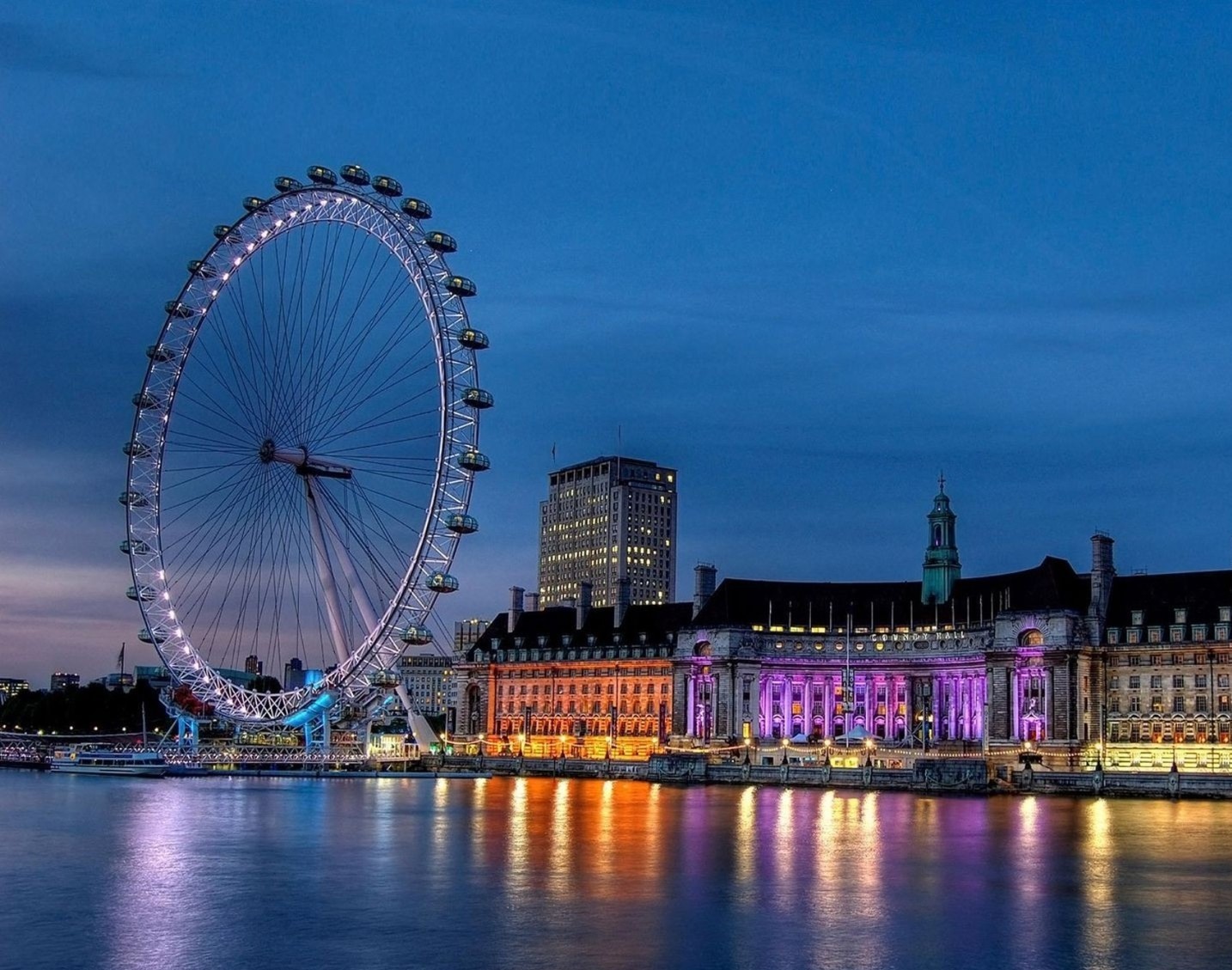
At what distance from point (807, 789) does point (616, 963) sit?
88523mm

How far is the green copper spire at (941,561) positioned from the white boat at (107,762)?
83576 mm

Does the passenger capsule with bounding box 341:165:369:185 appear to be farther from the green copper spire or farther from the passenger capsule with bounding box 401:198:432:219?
the green copper spire

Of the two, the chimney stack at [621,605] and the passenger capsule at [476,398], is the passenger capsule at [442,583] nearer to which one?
the passenger capsule at [476,398]

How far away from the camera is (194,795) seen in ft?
344

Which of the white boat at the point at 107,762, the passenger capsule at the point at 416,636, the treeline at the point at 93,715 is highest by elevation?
the passenger capsule at the point at 416,636

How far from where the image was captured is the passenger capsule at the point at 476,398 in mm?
101500

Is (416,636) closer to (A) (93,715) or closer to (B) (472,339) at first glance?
(B) (472,339)

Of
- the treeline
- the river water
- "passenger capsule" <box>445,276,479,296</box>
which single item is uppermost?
"passenger capsule" <box>445,276,479,296</box>

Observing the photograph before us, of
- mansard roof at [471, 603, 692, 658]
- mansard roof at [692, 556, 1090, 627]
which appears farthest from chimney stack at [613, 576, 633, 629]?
mansard roof at [692, 556, 1090, 627]

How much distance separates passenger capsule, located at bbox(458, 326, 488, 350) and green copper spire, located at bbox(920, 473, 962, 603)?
87.9 meters

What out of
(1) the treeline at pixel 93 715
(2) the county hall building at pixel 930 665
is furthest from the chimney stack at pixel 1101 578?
(1) the treeline at pixel 93 715

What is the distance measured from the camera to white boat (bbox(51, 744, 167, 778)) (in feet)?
449

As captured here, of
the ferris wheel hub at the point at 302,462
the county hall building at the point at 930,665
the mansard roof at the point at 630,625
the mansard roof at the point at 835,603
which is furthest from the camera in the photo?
the mansard roof at the point at 630,625

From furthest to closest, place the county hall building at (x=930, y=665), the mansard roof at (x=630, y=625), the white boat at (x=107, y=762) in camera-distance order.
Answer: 1. the mansard roof at (x=630, y=625)
2. the county hall building at (x=930, y=665)
3. the white boat at (x=107, y=762)
